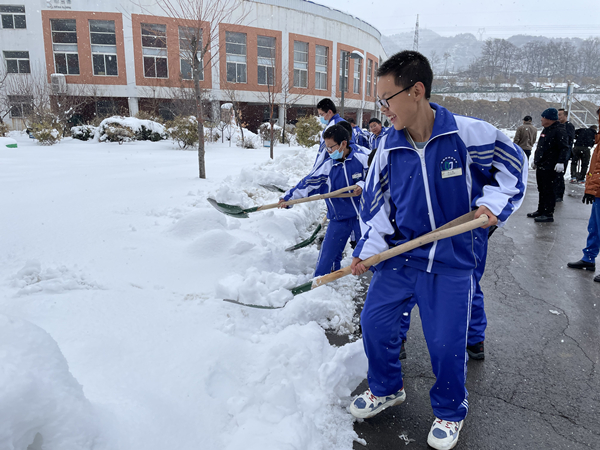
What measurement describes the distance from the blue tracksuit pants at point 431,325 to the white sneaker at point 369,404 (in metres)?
0.05

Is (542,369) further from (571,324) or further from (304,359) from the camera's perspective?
(304,359)

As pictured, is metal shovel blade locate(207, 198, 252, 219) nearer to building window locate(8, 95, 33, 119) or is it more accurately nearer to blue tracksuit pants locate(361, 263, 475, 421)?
blue tracksuit pants locate(361, 263, 475, 421)

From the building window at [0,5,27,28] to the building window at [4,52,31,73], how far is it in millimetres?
1808

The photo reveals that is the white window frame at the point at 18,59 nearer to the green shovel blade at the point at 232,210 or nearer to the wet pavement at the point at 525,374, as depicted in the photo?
the green shovel blade at the point at 232,210

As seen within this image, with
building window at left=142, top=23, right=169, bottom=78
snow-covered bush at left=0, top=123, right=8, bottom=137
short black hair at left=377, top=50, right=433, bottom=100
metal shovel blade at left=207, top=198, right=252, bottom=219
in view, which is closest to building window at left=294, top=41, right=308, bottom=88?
building window at left=142, top=23, right=169, bottom=78

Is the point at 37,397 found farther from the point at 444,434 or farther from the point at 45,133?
the point at 45,133

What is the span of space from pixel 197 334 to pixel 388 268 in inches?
59.1

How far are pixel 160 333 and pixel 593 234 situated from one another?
490 centimetres

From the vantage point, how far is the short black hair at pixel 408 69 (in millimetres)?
1965

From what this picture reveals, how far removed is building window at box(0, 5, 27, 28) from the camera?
26591mm

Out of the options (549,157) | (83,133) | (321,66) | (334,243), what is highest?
(321,66)

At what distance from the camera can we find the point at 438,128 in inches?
77.3

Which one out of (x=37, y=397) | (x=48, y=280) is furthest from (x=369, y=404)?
(x=48, y=280)

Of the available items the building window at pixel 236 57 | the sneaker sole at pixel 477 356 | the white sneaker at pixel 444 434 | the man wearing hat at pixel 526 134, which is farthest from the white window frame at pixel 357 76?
the white sneaker at pixel 444 434
